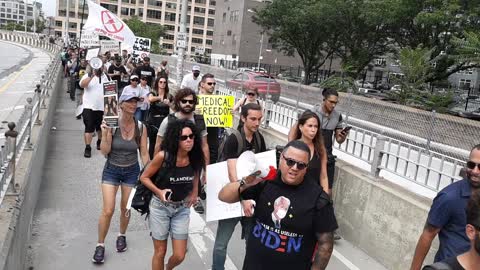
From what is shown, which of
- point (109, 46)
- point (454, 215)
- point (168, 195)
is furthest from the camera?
point (109, 46)

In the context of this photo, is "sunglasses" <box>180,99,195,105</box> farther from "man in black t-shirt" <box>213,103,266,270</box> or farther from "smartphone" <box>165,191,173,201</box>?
"smartphone" <box>165,191,173,201</box>

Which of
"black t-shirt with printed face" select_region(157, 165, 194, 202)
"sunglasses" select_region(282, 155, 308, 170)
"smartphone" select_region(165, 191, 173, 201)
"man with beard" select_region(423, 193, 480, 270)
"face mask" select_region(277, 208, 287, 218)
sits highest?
"sunglasses" select_region(282, 155, 308, 170)

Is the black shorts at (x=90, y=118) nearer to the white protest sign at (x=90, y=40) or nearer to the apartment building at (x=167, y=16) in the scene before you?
the white protest sign at (x=90, y=40)

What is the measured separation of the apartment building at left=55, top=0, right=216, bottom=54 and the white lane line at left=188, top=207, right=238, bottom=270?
4775 inches

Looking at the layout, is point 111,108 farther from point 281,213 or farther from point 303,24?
point 303,24

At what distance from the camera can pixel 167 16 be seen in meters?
130

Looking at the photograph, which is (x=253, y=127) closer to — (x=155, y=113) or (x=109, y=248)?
(x=109, y=248)

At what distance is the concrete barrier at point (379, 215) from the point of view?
505 centimetres

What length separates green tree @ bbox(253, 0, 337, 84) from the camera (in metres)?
39.9

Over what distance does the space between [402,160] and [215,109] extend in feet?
8.36

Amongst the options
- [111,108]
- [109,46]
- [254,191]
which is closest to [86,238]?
[111,108]

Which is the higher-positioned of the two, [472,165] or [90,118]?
[472,165]

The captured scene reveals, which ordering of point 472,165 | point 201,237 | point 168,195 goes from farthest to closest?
point 201,237
point 168,195
point 472,165

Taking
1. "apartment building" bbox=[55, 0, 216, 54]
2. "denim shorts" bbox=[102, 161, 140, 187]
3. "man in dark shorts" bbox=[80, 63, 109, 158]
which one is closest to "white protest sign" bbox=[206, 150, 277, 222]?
"denim shorts" bbox=[102, 161, 140, 187]
